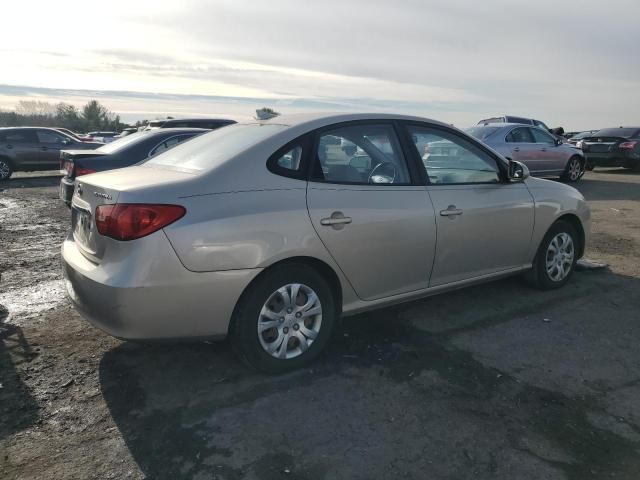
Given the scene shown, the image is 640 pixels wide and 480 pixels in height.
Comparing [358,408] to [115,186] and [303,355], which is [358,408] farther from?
[115,186]

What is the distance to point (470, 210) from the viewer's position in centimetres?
425

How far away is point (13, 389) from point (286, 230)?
1939mm

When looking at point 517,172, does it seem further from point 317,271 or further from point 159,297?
point 159,297

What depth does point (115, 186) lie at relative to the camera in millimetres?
3193

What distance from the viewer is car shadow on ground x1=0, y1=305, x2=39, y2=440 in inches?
116

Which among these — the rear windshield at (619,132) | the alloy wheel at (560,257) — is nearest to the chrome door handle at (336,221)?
the alloy wheel at (560,257)

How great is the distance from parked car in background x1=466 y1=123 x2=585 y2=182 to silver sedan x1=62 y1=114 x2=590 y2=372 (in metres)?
8.01

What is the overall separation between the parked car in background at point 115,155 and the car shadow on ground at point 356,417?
4.19 m

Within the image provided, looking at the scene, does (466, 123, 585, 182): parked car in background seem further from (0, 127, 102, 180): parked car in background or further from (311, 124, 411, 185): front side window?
(0, 127, 102, 180): parked car in background

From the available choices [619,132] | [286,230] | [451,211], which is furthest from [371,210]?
[619,132]

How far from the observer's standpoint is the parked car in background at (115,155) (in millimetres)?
7363

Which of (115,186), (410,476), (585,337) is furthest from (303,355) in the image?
(585,337)

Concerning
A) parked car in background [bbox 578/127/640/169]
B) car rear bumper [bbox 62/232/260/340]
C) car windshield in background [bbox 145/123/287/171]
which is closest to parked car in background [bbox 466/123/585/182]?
parked car in background [bbox 578/127/640/169]

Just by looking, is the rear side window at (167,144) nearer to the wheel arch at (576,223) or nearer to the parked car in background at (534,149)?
the wheel arch at (576,223)
